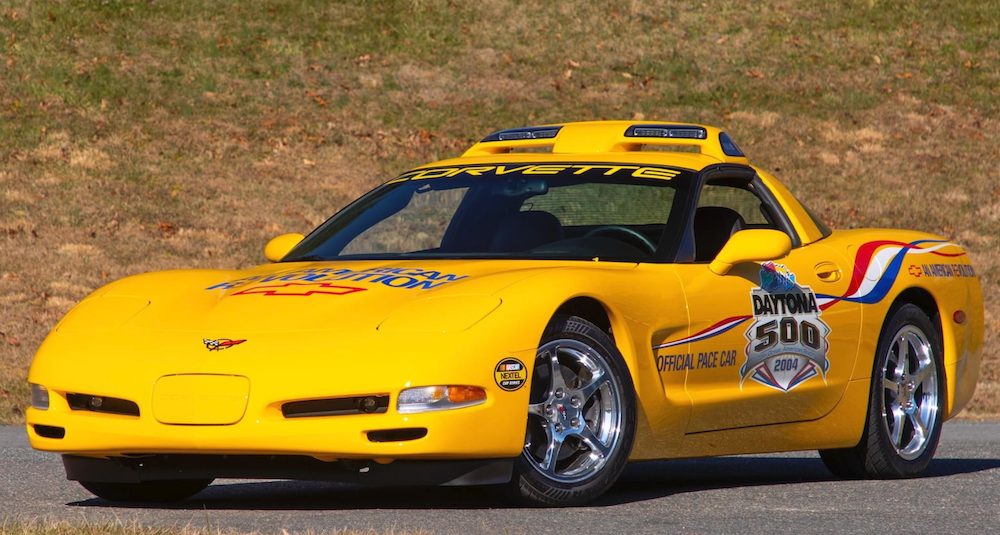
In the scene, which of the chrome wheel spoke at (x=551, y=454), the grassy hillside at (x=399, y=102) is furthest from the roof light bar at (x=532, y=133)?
the grassy hillside at (x=399, y=102)

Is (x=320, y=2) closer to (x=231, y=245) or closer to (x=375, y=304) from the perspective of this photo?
(x=231, y=245)

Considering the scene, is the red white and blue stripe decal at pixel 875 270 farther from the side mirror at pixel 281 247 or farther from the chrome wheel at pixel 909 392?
the side mirror at pixel 281 247

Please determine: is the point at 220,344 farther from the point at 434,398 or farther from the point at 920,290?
the point at 920,290

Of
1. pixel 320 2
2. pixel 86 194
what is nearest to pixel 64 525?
pixel 86 194

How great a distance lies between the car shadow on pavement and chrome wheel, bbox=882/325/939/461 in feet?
0.68

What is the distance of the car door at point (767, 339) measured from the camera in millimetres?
6047

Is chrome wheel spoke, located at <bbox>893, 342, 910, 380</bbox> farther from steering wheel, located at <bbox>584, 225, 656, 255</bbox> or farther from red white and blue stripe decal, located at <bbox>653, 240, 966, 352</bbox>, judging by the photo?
steering wheel, located at <bbox>584, 225, 656, 255</bbox>

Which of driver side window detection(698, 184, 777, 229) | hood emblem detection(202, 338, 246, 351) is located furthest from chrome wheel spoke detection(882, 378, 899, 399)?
driver side window detection(698, 184, 777, 229)

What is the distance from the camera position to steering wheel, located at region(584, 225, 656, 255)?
247 inches

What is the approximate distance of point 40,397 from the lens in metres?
5.46

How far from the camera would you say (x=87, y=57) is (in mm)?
23547

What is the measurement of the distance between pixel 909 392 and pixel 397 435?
11.0 ft

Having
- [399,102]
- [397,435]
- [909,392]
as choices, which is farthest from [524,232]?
[399,102]

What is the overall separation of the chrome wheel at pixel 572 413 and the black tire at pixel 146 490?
1.32 metres
